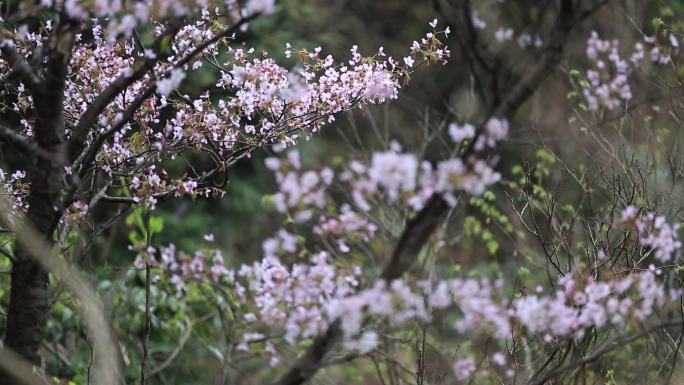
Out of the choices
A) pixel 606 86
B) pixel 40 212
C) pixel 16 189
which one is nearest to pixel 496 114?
pixel 40 212

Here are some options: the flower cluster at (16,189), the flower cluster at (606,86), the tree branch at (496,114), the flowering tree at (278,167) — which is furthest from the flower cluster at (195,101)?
the flower cluster at (606,86)

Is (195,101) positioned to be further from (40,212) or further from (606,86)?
(606,86)

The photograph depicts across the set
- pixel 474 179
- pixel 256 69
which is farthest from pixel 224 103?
pixel 474 179

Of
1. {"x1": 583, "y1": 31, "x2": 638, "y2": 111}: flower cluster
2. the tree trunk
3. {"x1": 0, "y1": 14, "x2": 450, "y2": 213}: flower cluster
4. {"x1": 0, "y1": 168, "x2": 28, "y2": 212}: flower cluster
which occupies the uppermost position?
{"x1": 583, "y1": 31, "x2": 638, "y2": 111}: flower cluster

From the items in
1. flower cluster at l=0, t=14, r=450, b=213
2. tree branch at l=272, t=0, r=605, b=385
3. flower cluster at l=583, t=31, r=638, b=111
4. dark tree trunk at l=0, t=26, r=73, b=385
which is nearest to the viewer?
tree branch at l=272, t=0, r=605, b=385

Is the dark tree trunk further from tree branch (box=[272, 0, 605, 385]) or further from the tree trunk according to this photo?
tree branch (box=[272, 0, 605, 385])

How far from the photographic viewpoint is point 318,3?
43.7 feet

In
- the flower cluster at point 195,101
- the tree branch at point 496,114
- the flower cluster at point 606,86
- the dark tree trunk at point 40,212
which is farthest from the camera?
the flower cluster at point 606,86

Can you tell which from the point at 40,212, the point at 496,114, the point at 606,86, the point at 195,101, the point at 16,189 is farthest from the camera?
the point at 606,86

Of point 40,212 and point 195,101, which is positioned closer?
point 40,212

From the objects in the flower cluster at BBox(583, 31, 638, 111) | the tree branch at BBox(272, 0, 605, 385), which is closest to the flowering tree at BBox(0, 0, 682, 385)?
the tree branch at BBox(272, 0, 605, 385)

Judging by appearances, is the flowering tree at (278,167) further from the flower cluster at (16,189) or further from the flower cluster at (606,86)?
the flower cluster at (606,86)

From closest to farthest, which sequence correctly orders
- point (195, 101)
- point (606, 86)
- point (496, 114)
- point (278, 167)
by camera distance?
point (496, 114)
point (278, 167)
point (195, 101)
point (606, 86)

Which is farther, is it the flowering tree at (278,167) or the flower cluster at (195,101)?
the flower cluster at (195,101)
